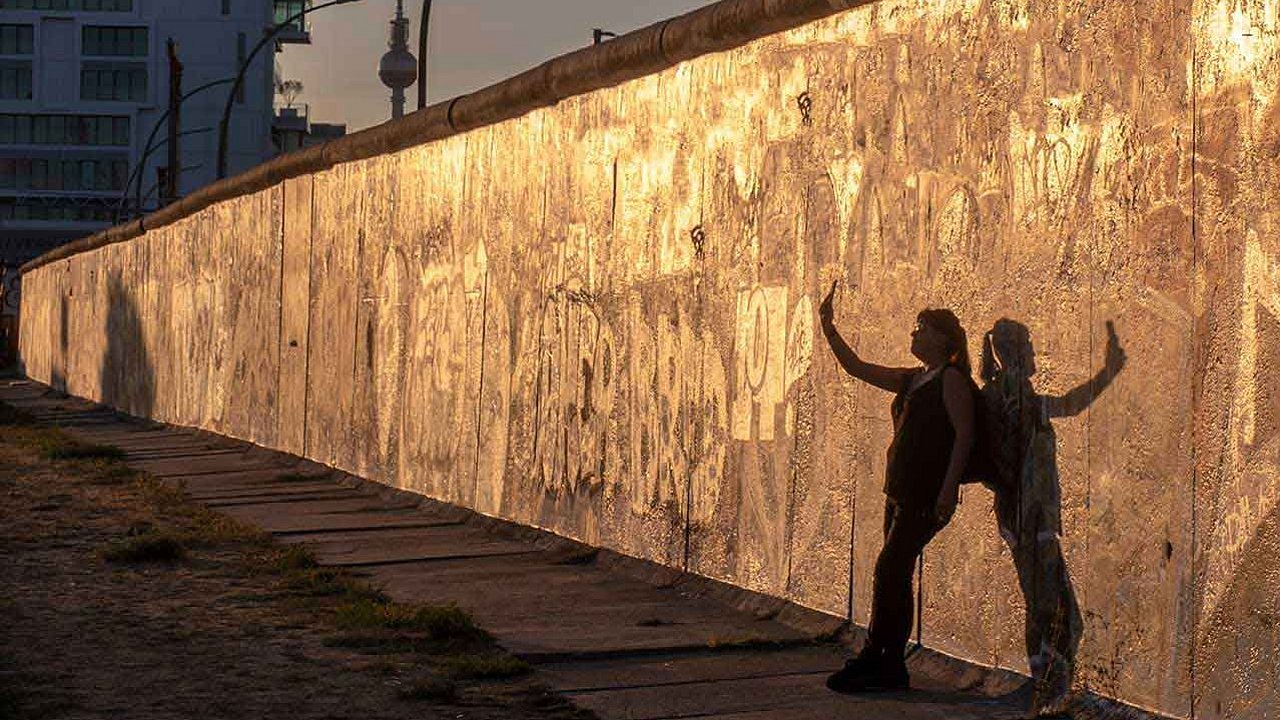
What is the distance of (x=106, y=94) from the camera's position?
438 feet

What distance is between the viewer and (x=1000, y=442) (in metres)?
8.46

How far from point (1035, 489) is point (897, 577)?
62 centimetres

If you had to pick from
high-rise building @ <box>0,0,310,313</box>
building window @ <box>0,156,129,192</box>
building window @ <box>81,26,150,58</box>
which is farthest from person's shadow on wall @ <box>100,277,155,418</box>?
building window @ <box>0,156,129,192</box>

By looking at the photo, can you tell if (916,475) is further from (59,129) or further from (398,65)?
(59,129)

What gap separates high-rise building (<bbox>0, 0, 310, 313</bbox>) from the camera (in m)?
131

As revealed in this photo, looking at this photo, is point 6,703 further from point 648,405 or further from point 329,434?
point 329,434

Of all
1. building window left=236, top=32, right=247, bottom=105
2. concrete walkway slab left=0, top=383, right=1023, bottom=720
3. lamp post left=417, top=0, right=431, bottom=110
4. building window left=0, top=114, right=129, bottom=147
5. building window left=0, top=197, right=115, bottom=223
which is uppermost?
building window left=236, top=32, right=247, bottom=105

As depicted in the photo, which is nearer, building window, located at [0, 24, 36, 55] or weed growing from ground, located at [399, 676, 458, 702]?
weed growing from ground, located at [399, 676, 458, 702]

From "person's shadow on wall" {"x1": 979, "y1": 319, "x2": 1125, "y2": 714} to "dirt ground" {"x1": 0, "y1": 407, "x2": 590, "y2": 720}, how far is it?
1.64 metres

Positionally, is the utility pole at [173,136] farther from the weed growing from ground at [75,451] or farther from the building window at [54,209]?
the building window at [54,209]

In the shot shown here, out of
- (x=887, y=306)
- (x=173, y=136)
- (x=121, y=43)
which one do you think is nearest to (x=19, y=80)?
(x=121, y=43)

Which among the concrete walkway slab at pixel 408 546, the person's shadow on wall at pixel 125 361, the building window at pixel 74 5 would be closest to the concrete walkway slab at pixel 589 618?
the concrete walkway slab at pixel 408 546

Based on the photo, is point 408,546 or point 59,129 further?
point 59,129

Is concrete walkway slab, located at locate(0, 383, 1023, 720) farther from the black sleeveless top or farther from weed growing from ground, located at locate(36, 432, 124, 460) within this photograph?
weed growing from ground, located at locate(36, 432, 124, 460)
